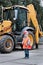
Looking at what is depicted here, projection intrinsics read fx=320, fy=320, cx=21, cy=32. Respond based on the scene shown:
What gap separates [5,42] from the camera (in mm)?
19562

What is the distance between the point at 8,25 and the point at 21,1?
788 centimetres

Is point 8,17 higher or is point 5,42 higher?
point 8,17

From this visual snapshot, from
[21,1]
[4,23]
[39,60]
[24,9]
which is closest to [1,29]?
[4,23]

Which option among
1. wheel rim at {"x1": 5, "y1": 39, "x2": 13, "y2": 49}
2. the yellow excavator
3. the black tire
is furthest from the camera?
the yellow excavator

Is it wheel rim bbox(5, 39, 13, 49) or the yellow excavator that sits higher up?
the yellow excavator

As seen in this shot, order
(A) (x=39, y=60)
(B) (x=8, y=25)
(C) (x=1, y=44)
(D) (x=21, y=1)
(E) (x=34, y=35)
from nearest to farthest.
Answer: (A) (x=39, y=60) → (C) (x=1, y=44) → (B) (x=8, y=25) → (E) (x=34, y=35) → (D) (x=21, y=1)

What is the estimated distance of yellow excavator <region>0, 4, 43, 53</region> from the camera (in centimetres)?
1981

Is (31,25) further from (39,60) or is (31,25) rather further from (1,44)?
(39,60)

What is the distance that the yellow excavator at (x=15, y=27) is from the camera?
65.0 feet

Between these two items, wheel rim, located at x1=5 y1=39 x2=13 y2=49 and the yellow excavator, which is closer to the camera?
wheel rim, located at x1=5 y1=39 x2=13 y2=49

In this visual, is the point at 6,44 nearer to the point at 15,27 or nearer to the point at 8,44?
the point at 8,44

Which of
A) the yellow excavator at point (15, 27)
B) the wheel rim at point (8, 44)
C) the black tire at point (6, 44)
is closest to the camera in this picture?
the black tire at point (6, 44)

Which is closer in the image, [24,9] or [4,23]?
[4,23]

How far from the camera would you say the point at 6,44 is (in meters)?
19.7
